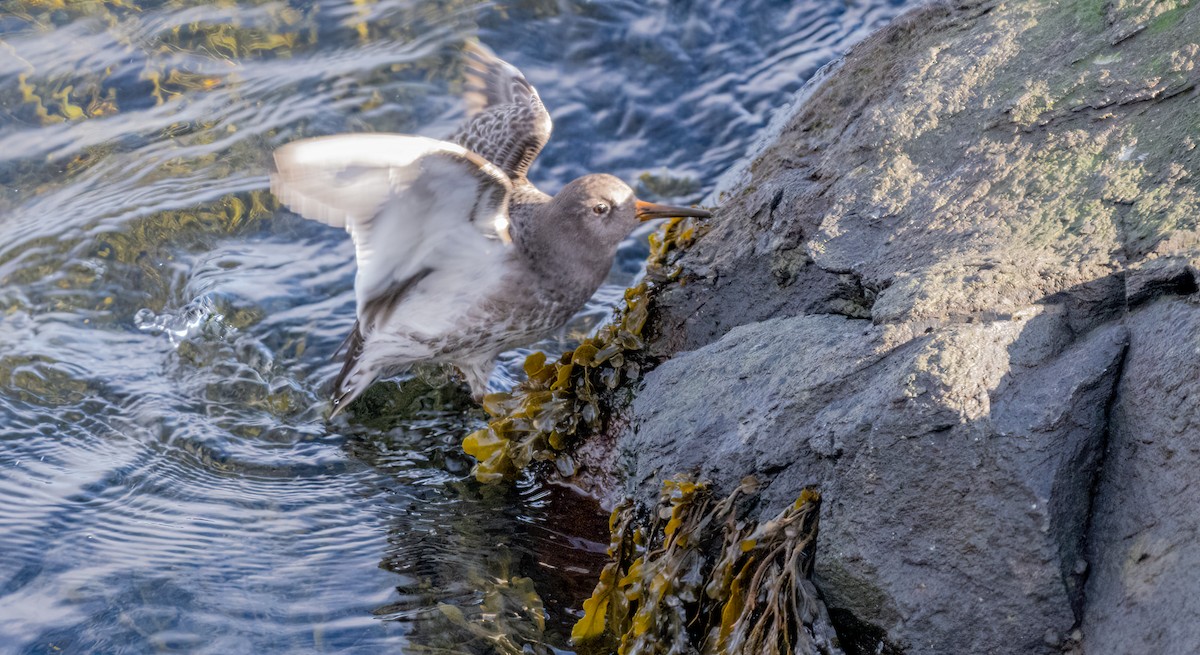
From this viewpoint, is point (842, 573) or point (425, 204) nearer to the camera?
point (842, 573)

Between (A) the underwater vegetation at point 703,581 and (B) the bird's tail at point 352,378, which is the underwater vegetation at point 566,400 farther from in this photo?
(B) the bird's tail at point 352,378

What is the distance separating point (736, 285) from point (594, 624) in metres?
1.33

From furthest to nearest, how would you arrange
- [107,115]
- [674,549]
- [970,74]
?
[107,115] → [970,74] → [674,549]

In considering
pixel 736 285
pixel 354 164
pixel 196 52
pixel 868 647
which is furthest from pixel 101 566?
pixel 196 52

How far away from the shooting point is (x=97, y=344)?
5.52 m

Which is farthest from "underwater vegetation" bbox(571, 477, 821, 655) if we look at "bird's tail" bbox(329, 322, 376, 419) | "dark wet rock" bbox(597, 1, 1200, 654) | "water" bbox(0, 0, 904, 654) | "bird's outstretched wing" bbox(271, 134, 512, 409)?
"bird's tail" bbox(329, 322, 376, 419)

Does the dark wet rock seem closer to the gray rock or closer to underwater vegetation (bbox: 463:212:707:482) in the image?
the gray rock

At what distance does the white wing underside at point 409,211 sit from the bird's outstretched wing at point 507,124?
91 cm

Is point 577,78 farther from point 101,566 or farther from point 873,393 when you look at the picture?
point 873,393

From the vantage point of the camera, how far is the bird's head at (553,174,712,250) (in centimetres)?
488

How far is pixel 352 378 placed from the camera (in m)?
5.09

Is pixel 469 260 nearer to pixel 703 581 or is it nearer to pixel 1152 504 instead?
pixel 703 581

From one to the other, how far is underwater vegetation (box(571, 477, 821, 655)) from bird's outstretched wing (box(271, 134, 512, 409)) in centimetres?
146

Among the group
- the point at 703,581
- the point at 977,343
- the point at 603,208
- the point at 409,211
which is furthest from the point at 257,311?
the point at 977,343
